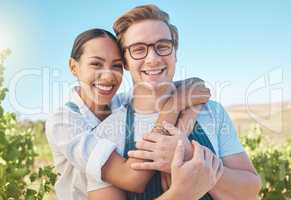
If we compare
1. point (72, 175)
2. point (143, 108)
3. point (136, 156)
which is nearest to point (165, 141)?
point (136, 156)

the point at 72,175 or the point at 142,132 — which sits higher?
the point at 142,132

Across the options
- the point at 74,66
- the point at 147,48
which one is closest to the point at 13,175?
the point at 74,66

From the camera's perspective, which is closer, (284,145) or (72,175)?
(72,175)

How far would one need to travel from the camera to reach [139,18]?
78.2 inches

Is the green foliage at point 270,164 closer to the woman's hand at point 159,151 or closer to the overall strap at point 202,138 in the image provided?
the overall strap at point 202,138

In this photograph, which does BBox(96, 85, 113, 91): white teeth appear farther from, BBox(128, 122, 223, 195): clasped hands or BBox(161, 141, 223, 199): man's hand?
BBox(161, 141, 223, 199): man's hand

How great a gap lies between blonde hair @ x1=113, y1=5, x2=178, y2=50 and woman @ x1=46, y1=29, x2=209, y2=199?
0.05 metres

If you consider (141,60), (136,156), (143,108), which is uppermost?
(141,60)

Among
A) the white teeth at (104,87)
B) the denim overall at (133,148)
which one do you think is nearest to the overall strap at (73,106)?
the white teeth at (104,87)

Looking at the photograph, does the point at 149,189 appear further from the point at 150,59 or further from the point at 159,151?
the point at 150,59

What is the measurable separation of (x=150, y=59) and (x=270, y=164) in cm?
243

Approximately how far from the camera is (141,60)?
1.94 m

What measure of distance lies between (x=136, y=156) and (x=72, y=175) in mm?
443

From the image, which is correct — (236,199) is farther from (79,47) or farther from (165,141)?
(79,47)
